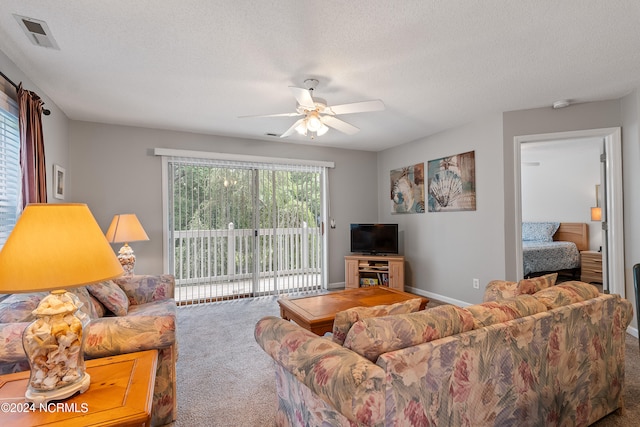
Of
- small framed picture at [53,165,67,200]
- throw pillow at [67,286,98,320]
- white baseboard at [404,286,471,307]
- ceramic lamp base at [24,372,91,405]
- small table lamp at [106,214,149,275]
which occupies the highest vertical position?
small framed picture at [53,165,67,200]

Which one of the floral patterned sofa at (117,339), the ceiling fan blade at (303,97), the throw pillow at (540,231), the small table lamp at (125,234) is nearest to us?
the floral patterned sofa at (117,339)

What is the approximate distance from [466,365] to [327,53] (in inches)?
80.4

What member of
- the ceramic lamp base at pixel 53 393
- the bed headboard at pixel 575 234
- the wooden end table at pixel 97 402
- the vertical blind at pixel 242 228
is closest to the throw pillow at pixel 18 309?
the wooden end table at pixel 97 402

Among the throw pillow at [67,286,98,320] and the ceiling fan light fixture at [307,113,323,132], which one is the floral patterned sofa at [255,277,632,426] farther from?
the ceiling fan light fixture at [307,113,323,132]

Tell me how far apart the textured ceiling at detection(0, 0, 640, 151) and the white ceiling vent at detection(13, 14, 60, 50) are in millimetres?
46

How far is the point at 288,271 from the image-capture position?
485cm

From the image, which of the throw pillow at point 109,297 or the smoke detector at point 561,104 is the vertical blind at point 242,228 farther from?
the smoke detector at point 561,104

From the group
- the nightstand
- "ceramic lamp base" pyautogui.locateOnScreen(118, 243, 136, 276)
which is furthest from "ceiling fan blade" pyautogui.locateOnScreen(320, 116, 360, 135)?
the nightstand

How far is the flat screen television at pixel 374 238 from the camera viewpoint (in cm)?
479

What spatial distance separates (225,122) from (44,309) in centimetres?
309

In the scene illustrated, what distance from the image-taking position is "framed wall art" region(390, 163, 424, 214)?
4656 mm

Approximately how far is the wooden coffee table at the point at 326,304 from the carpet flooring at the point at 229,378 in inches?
18.8

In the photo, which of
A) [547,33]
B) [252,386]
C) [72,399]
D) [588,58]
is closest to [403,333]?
[72,399]

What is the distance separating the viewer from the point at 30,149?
2346 millimetres
